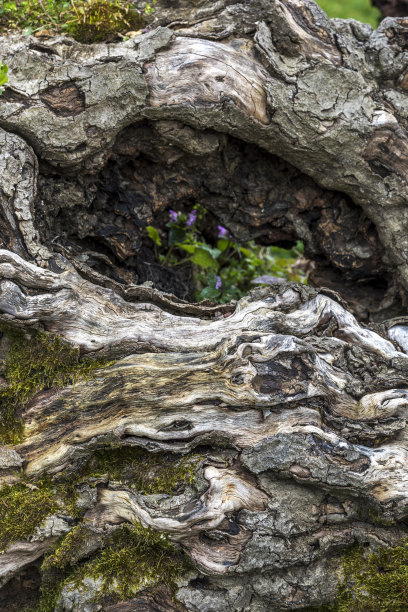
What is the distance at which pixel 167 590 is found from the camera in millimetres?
3359

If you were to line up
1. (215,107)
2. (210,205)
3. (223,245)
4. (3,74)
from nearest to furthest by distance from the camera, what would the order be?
(3,74), (215,107), (210,205), (223,245)

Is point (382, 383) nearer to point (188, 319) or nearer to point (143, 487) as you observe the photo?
point (188, 319)

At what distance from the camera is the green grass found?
44.5 ft

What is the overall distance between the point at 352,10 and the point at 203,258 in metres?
11.6

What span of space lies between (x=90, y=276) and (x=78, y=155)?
3.14ft

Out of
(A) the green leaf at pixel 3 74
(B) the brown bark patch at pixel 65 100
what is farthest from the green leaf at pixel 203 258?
(A) the green leaf at pixel 3 74

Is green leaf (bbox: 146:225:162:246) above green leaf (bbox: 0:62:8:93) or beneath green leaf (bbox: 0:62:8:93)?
beneath

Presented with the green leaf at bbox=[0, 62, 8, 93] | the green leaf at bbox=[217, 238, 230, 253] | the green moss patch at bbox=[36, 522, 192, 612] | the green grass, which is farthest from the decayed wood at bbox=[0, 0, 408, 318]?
the green grass

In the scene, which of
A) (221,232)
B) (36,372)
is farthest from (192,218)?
(36,372)

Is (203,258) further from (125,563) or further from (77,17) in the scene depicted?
(125,563)

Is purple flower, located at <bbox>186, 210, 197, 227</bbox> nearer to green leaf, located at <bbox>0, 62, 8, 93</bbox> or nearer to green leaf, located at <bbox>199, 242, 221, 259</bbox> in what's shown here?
green leaf, located at <bbox>199, 242, 221, 259</bbox>

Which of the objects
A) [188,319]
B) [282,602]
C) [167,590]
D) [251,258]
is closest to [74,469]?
[167,590]

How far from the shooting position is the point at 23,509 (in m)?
3.46

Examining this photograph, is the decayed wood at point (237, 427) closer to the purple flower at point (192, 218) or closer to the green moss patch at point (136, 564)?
the green moss patch at point (136, 564)
